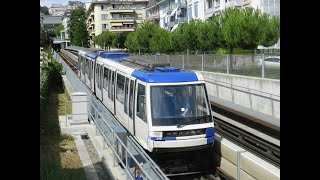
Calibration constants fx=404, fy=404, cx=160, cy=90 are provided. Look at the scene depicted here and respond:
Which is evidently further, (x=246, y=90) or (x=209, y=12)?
(x=209, y=12)

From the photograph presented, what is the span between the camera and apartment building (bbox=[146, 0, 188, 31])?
6342 centimetres

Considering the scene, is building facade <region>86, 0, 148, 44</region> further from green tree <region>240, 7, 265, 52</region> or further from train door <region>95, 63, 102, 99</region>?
train door <region>95, 63, 102, 99</region>

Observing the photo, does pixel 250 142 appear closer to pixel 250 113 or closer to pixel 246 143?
pixel 246 143

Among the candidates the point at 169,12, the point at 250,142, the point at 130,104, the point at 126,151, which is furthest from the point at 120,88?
the point at 169,12

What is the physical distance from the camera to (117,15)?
116 metres

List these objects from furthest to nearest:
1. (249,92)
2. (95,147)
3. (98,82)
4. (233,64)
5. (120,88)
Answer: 1. (233,64)
2. (98,82)
3. (249,92)
4. (120,88)
5. (95,147)

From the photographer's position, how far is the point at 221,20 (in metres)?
32.3

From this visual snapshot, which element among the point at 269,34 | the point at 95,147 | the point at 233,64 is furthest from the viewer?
the point at 269,34

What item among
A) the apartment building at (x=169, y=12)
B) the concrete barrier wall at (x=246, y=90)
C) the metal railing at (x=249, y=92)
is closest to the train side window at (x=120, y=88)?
the metal railing at (x=249, y=92)

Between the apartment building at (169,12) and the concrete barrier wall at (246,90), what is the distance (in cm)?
3919

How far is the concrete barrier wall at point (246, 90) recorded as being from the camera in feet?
53.4

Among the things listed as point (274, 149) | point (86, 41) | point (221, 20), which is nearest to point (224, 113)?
point (274, 149)

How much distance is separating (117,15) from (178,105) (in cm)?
10872

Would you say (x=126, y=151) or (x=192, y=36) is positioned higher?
(x=192, y=36)
